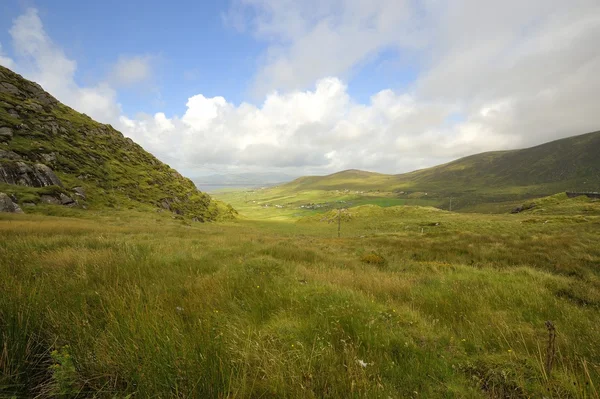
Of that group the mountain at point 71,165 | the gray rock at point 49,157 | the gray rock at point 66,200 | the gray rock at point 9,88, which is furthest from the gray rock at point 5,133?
the gray rock at point 9,88

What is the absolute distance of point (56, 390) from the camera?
222 centimetres

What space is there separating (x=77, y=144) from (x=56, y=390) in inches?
3790

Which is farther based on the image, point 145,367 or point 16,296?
point 16,296

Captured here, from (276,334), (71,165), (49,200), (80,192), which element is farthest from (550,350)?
(71,165)

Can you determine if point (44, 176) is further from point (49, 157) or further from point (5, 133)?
point (5, 133)

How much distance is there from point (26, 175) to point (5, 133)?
62.0 feet

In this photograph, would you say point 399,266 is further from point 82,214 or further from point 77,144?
point 77,144

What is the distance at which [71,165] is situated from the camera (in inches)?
2392

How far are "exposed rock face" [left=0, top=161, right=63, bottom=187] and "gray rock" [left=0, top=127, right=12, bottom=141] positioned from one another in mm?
14110

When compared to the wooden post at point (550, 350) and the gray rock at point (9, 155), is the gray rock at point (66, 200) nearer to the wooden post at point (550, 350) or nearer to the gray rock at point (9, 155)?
the gray rock at point (9, 155)

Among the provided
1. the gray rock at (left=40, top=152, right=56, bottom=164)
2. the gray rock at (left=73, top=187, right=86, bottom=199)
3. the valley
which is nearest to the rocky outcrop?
the gray rock at (left=40, top=152, right=56, bottom=164)

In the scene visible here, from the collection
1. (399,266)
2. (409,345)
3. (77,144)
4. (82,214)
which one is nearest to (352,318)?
(409,345)

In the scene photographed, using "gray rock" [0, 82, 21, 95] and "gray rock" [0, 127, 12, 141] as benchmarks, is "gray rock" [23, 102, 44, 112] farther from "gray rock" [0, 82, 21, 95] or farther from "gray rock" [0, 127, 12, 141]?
"gray rock" [0, 127, 12, 141]

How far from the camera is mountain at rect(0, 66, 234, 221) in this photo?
1693 inches
